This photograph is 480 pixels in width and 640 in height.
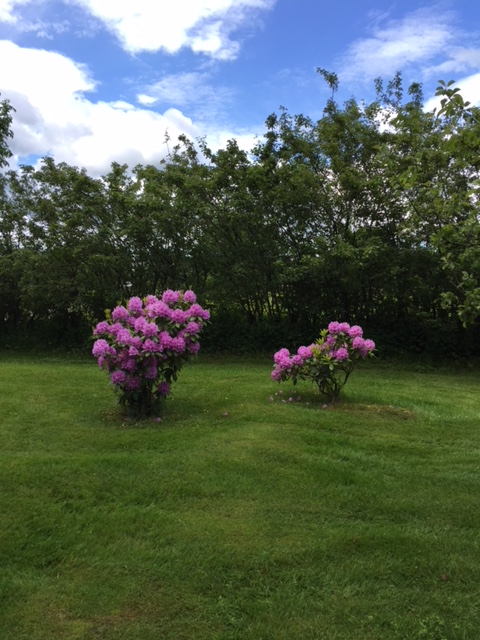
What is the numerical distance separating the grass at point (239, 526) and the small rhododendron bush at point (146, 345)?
0.37m

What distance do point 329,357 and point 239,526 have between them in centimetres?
336

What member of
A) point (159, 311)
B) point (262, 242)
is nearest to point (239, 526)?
point (159, 311)

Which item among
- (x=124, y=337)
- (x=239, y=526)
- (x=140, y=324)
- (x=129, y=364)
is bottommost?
(x=239, y=526)

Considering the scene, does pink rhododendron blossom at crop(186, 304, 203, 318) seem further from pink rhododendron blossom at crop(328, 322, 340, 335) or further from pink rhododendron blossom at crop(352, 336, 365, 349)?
pink rhododendron blossom at crop(352, 336, 365, 349)

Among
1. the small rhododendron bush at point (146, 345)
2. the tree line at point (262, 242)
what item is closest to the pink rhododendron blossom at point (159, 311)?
the small rhododendron bush at point (146, 345)

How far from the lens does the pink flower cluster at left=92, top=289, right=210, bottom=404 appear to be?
17.4 feet

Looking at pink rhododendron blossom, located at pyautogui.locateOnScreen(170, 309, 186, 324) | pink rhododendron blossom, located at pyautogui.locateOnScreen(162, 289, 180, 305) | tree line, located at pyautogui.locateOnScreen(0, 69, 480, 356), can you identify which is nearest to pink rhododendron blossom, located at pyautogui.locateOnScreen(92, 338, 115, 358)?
pink rhododendron blossom, located at pyautogui.locateOnScreen(170, 309, 186, 324)

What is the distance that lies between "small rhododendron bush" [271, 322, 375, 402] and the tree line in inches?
169

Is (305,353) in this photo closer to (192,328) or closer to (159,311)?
(192,328)

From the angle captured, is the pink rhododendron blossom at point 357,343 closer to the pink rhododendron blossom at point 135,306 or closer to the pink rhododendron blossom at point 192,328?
the pink rhododendron blossom at point 192,328

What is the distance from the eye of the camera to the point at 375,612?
7.89 feet

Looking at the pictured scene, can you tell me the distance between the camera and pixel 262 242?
Result: 1169 cm

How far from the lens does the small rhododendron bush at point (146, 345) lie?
530cm

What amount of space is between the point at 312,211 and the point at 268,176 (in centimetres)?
129
